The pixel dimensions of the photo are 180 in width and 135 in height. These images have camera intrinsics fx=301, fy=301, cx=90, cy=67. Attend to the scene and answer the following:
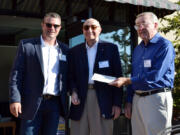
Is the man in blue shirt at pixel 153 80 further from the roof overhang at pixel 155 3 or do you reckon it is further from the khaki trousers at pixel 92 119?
the roof overhang at pixel 155 3

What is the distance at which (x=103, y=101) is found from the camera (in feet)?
11.6

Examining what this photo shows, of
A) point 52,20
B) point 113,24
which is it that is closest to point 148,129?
point 52,20

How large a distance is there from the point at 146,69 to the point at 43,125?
4.25ft

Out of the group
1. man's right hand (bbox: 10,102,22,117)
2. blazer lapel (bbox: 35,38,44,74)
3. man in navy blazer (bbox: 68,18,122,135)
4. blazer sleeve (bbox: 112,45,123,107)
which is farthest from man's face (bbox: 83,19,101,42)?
man's right hand (bbox: 10,102,22,117)

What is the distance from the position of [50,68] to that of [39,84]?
228 mm

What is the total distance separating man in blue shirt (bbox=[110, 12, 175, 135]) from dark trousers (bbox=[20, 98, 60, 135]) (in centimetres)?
70

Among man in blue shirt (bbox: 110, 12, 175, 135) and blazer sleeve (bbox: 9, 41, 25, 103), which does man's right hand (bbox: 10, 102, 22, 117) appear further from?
man in blue shirt (bbox: 110, 12, 175, 135)

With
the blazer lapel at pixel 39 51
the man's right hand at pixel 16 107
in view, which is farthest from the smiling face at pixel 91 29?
the man's right hand at pixel 16 107

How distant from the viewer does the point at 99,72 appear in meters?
3.55

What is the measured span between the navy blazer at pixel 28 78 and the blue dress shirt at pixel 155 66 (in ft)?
3.01

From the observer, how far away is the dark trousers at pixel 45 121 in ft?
10.6

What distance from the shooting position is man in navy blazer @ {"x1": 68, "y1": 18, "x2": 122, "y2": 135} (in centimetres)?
353

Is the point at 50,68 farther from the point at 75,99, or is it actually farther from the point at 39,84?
the point at 75,99

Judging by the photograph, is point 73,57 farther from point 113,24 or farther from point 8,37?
point 8,37
